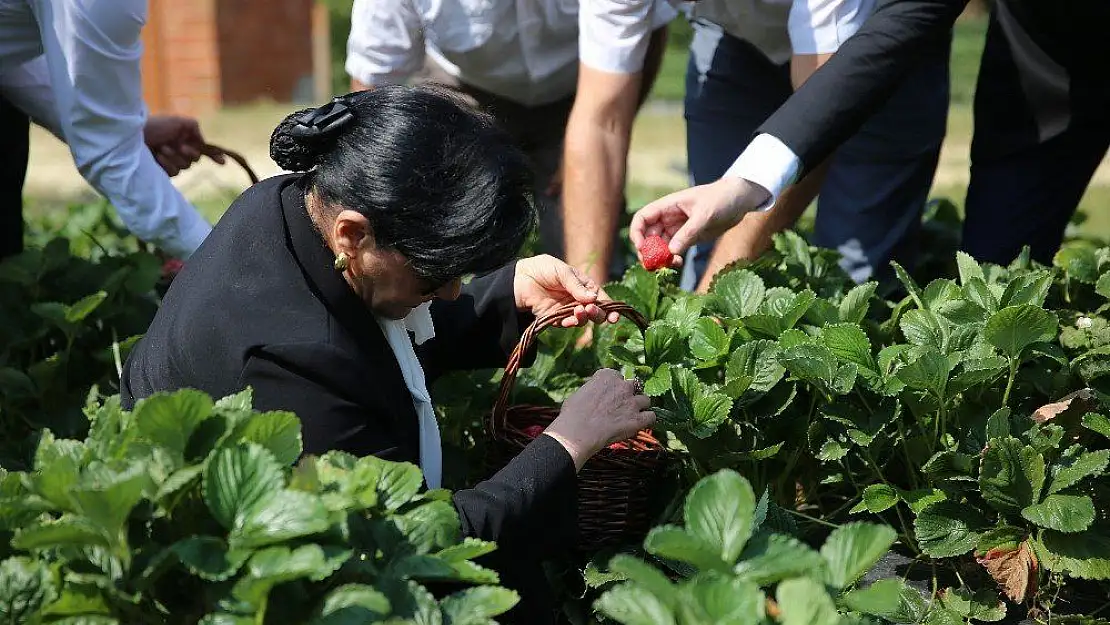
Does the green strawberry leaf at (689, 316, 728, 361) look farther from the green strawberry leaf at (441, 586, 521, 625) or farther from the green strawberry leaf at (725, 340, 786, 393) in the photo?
the green strawberry leaf at (441, 586, 521, 625)

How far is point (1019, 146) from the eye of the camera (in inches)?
137

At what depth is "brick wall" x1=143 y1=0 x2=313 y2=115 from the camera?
13.3m

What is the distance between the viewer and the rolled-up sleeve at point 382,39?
360cm

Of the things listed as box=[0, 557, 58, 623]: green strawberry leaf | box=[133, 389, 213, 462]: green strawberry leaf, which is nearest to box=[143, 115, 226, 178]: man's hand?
box=[133, 389, 213, 462]: green strawberry leaf

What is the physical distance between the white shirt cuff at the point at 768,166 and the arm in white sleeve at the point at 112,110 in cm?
138

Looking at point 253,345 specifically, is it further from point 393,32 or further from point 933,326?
point 393,32

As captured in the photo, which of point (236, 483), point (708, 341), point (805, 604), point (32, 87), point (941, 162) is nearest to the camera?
point (805, 604)

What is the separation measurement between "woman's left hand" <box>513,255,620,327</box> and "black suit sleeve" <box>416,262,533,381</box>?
27 mm

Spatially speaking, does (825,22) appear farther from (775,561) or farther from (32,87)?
(32,87)

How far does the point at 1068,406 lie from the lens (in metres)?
2.41

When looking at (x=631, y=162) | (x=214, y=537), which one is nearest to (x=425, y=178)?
(x=214, y=537)

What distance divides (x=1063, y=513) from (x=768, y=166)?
0.96 m

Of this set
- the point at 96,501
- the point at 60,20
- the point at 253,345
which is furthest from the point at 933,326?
the point at 60,20

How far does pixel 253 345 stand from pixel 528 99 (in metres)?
2.12
